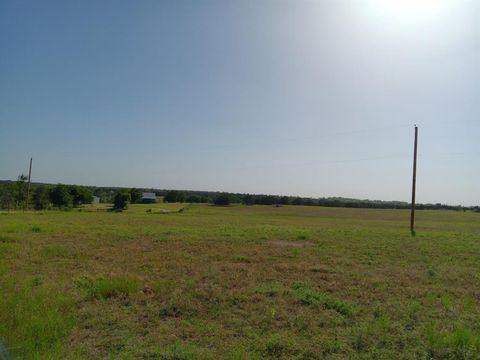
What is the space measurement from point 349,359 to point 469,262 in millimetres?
10332

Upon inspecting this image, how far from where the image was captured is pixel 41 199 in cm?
7238

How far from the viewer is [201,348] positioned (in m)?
4.26

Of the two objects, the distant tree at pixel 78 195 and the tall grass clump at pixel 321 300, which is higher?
the tall grass clump at pixel 321 300

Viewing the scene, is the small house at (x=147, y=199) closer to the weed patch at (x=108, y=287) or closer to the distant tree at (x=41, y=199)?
the distant tree at (x=41, y=199)

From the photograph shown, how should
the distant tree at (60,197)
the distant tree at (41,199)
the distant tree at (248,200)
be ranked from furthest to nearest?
1. the distant tree at (248,200)
2. the distant tree at (60,197)
3. the distant tree at (41,199)

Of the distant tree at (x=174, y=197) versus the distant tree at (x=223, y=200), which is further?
the distant tree at (x=174, y=197)

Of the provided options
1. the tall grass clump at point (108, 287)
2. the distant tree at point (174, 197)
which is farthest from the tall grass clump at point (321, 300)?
the distant tree at point (174, 197)

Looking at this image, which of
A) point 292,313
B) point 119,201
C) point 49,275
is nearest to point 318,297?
point 292,313

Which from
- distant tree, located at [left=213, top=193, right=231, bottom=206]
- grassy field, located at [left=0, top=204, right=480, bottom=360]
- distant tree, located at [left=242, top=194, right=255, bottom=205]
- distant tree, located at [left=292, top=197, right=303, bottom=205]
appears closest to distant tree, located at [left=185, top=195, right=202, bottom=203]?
distant tree, located at [left=242, top=194, right=255, bottom=205]

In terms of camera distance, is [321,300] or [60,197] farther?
[60,197]

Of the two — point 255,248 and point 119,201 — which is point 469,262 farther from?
point 119,201

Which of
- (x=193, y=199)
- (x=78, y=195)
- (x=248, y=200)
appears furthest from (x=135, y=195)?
(x=248, y=200)

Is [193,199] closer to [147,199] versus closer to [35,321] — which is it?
[147,199]

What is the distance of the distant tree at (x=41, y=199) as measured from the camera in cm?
7156
